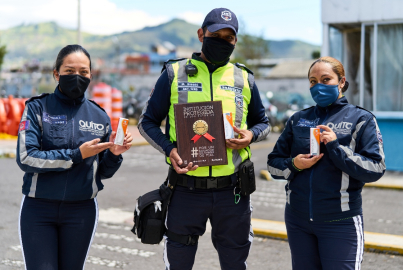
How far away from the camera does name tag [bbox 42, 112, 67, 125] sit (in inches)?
119

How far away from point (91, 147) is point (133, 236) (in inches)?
125

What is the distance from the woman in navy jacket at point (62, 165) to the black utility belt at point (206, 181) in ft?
1.50

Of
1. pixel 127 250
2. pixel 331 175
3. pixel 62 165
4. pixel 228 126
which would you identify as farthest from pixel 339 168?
pixel 127 250

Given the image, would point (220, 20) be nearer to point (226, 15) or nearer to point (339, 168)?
point (226, 15)

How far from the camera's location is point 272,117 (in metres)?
24.4

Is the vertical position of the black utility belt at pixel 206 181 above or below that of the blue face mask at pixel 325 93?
below

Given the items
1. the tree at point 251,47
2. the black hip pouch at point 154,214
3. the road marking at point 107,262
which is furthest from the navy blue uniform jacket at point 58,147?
the tree at point 251,47

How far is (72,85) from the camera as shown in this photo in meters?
3.08

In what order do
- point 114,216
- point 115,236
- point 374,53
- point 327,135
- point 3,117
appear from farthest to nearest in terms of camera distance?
point 3,117 < point 374,53 < point 114,216 < point 115,236 < point 327,135

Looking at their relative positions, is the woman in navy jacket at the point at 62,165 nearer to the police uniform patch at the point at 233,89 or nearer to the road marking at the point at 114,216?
the police uniform patch at the point at 233,89

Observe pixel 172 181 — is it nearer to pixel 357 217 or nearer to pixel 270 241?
pixel 357 217

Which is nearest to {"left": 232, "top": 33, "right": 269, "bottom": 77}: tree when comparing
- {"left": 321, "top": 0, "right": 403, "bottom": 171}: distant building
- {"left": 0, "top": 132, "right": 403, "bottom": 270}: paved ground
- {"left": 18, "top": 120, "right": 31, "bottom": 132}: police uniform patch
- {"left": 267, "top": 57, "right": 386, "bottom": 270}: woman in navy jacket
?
{"left": 321, "top": 0, "right": 403, "bottom": 171}: distant building

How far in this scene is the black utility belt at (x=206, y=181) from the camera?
3.12 m

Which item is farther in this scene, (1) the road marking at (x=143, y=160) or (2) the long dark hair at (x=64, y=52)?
(1) the road marking at (x=143, y=160)
